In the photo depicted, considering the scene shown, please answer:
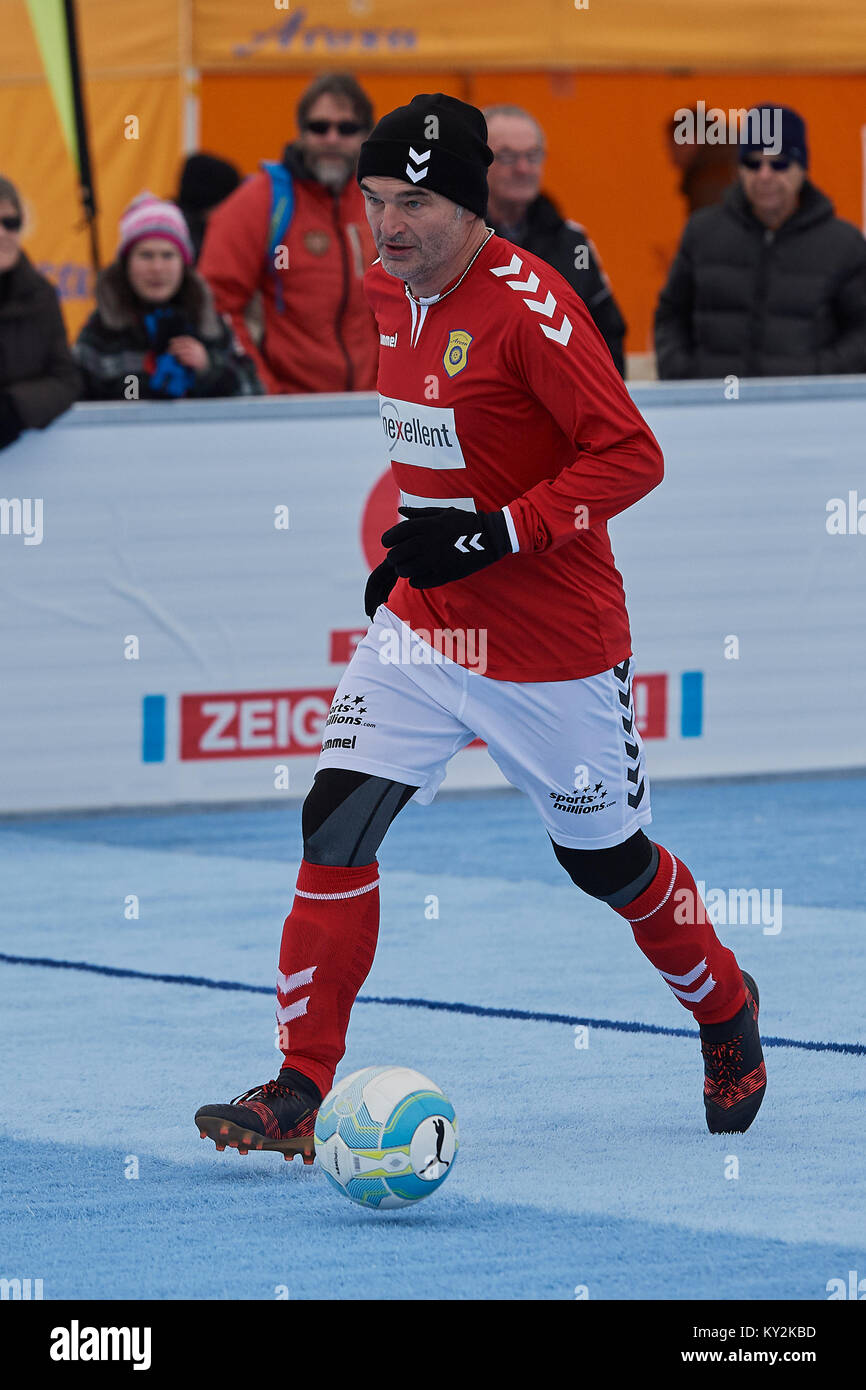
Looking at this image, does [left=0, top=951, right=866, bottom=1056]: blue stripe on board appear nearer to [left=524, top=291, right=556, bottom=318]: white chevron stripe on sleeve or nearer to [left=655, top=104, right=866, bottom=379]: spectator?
[left=524, top=291, right=556, bottom=318]: white chevron stripe on sleeve

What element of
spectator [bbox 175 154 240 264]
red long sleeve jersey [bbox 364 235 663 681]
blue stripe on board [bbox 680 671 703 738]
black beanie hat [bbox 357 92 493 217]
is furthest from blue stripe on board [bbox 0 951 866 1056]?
spectator [bbox 175 154 240 264]

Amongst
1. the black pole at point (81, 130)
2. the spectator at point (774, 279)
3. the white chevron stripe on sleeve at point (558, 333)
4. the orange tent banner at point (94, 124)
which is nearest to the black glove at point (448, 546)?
the white chevron stripe on sleeve at point (558, 333)

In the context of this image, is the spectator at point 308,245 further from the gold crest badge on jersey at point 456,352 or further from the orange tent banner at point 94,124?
the orange tent banner at point 94,124

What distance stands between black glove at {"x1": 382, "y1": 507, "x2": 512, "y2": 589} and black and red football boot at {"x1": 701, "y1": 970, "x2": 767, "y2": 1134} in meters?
1.26

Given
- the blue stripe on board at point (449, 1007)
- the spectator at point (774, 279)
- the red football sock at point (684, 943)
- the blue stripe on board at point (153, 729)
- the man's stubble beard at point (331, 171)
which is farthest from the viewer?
the spectator at point (774, 279)

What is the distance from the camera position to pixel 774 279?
9.38 meters

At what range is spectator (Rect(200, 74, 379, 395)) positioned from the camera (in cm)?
890

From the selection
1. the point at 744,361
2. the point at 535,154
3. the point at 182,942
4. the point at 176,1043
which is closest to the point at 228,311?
the point at 535,154

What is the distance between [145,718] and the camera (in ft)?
29.0

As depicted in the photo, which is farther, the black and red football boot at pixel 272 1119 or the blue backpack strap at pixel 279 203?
the blue backpack strap at pixel 279 203

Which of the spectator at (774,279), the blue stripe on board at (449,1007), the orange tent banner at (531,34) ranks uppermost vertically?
the orange tent banner at (531,34)

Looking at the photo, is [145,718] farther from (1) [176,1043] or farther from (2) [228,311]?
(1) [176,1043]

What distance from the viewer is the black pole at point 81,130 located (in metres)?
12.2

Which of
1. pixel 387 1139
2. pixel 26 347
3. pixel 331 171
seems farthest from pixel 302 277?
pixel 387 1139
